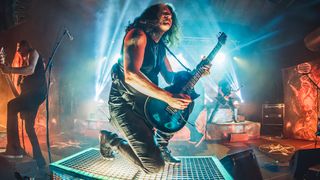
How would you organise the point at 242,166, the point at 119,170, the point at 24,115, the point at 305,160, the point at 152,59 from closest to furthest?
the point at 152,59 < the point at 119,170 < the point at 242,166 < the point at 305,160 < the point at 24,115

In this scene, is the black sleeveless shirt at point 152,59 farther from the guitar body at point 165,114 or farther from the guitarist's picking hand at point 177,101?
the guitarist's picking hand at point 177,101

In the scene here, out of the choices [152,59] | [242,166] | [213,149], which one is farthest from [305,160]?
[213,149]

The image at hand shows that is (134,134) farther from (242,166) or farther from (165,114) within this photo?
(242,166)

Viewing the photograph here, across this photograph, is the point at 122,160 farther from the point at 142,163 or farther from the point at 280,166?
the point at 280,166

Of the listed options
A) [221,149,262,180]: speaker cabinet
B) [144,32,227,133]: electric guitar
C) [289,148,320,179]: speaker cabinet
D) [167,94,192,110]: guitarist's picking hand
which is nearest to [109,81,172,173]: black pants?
[144,32,227,133]: electric guitar

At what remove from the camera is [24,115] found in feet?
15.0

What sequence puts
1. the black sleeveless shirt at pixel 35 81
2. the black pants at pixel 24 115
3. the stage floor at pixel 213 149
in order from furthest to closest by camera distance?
the stage floor at pixel 213 149
the black sleeveless shirt at pixel 35 81
the black pants at pixel 24 115

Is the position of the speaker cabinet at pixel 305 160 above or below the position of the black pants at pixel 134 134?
below

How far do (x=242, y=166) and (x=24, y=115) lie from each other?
13.4ft

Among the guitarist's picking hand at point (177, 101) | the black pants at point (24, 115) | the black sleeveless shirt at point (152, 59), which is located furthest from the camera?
the black pants at point (24, 115)

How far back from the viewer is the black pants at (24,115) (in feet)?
14.3

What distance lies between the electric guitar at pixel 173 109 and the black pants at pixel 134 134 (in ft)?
0.58

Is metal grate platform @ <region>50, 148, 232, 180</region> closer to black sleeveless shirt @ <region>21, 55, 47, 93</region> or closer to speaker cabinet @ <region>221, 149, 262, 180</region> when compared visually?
speaker cabinet @ <region>221, 149, 262, 180</region>

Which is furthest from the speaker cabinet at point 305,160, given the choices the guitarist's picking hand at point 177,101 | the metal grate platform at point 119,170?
the guitarist's picking hand at point 177,101
